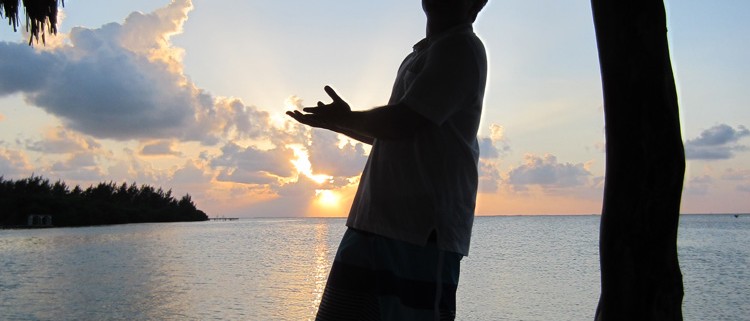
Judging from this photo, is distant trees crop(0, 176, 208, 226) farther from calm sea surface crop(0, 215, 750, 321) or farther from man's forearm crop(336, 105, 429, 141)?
man's forearm crop(336, 105, 429, 141)

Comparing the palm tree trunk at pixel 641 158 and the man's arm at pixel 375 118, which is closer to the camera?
the man's arm at pixel 375 118

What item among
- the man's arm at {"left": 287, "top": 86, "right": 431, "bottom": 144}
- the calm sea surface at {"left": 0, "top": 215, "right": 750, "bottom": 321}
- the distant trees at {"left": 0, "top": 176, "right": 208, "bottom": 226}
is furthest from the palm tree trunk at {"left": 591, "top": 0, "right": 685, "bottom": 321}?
the distant trees at {"left": 0, "top": 176, "right": 208, "bottom": 226}

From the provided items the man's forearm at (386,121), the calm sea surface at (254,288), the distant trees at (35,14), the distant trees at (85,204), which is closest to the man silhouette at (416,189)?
the man's forearm at (386,121)

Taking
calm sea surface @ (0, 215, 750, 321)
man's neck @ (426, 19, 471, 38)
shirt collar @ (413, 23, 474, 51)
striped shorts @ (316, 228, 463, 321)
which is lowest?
calm sea surface @ (0, 215, 750, 321)

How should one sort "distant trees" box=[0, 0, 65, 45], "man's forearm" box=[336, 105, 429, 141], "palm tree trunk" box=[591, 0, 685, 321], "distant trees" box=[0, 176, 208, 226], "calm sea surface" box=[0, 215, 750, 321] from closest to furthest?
1. "man's forearm" box=[336, 105, 429, 141]
2. "palm tree trunk" box=[591, 0, 685, 321]
3. "distant trees" box=[0, 0, 65, 45]
4. "calm sea surface" box=[0, 215, 750, 321]
5. "distant trees" box=[0, 176, 208, 226]

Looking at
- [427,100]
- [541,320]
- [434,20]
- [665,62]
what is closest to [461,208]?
[427,100]

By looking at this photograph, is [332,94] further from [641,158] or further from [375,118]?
[641,158]

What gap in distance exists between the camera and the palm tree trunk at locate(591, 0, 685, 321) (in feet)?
6.45

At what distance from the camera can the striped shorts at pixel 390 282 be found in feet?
4.98

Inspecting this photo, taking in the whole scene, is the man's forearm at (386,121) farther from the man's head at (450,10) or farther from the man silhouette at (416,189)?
the man's head at (450,10)

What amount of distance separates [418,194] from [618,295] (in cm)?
97

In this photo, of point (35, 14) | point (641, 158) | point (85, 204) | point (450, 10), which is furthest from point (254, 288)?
point (85, 204)

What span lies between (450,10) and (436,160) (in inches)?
16.1

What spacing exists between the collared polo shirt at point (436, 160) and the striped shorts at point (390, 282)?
40 millimetres
